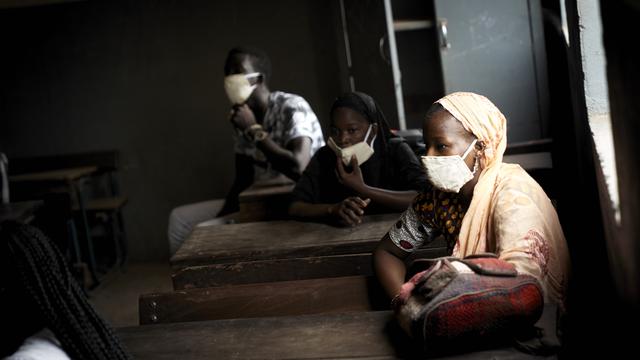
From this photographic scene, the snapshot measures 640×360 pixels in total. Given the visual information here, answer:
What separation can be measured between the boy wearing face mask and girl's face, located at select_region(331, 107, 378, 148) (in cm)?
72

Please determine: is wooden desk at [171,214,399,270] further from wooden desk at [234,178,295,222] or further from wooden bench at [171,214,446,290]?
wooden desk at [234,178,295,222]

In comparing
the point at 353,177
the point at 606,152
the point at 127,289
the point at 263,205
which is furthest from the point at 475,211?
the point at 127,289

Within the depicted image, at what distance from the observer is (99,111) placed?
6.39 m

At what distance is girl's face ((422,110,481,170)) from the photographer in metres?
1.93

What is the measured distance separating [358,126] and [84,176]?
346 cm

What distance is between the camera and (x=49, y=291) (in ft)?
4.62

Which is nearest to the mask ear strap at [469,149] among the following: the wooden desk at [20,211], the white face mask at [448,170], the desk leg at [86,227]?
the white face mask at [448,170]

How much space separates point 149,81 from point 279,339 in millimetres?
4882

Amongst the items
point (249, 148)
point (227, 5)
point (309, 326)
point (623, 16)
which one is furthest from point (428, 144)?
point (227, 5)

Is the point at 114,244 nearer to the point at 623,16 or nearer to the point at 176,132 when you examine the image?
the point at 176,132

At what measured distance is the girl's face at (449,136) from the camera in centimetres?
193

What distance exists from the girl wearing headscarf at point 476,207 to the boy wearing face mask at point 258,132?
163 centimetres

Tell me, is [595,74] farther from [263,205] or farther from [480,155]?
[263,205]

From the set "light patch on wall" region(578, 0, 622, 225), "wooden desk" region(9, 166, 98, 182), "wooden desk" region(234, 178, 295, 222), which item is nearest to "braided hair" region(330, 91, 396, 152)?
"wooden desk" region(234, 178, 295, 222)
